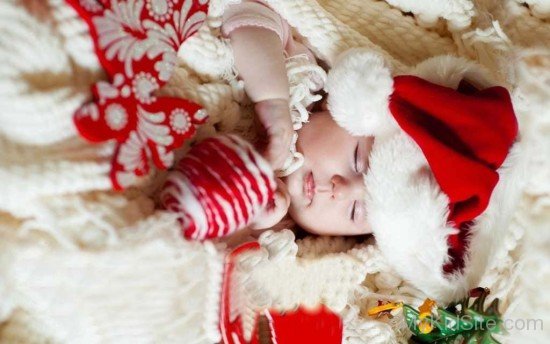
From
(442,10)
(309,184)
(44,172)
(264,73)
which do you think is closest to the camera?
(44,172)

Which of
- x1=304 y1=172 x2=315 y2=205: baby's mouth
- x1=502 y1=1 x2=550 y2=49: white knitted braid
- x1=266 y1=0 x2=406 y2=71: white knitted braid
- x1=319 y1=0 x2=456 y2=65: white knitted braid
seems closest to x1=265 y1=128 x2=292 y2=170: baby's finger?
x1=304 y1=172 x2=315 y2=205: baby's mouth

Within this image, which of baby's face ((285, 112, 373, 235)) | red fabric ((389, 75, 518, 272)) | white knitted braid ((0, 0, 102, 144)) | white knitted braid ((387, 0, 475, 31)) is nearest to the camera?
white knitted braid ((0, 0, 102, 144))

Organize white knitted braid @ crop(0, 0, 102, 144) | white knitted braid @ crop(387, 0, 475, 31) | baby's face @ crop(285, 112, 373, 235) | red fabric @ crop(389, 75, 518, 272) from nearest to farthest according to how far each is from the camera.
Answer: white knitted braid @ crop(0, 0, 102, 144) < red fabric @ crop(389, 75, 518, 272) < baby's face @ crop(285, 112, 373, 235) < white knitted braid @ crop(387, 0, 475, 31)

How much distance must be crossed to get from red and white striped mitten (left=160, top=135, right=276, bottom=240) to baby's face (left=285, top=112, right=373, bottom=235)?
0.62ft

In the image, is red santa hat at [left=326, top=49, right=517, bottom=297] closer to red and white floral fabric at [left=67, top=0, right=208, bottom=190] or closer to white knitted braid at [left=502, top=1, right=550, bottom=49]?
white knitted braid at [left=502, top=1, right=550, bottom=49]

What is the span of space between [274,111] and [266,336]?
39 centimetres

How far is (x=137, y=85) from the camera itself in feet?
2.28

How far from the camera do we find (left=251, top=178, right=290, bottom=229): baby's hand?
2.81ft

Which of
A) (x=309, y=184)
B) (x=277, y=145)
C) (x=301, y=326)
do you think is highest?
(x=277, y=145)

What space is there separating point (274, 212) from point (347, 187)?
141 mm

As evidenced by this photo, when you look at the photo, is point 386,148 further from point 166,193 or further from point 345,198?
point 166,193

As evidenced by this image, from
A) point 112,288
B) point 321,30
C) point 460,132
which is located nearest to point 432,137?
point 460,132

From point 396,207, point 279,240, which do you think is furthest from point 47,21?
point 396,207

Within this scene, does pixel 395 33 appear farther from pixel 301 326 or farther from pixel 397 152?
pixel 301 326
